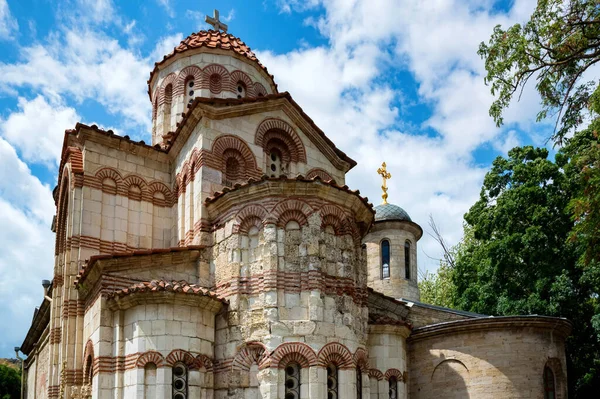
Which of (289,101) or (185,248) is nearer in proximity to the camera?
(185,248)

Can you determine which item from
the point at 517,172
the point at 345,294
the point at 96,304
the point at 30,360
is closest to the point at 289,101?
the point at 345,294

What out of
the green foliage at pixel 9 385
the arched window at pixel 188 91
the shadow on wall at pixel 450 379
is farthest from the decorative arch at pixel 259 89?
the green foliage at pixel 9 385

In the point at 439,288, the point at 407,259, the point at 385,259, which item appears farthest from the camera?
the point at 439,288

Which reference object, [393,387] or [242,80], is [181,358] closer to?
[393,387]

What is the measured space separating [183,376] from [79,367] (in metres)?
3.22

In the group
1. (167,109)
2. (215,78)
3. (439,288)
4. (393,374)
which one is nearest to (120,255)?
(393,374)

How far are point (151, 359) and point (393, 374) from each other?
5.80m

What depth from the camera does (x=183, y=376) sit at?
1277 cm

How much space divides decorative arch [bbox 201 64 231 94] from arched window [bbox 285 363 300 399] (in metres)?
9.35

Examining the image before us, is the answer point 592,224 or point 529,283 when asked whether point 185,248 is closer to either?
point 592,224

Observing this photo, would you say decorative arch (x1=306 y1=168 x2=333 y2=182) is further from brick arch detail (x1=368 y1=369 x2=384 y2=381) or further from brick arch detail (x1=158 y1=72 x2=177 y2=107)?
brick arch detail (x1=158 y1=72 x2=177 y2=107)

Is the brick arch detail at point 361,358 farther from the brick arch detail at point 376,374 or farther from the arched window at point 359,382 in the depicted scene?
the brick arch detail at point 376,374

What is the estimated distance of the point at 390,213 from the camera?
2531 centimetres

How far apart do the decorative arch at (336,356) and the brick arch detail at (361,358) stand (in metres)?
0.22
